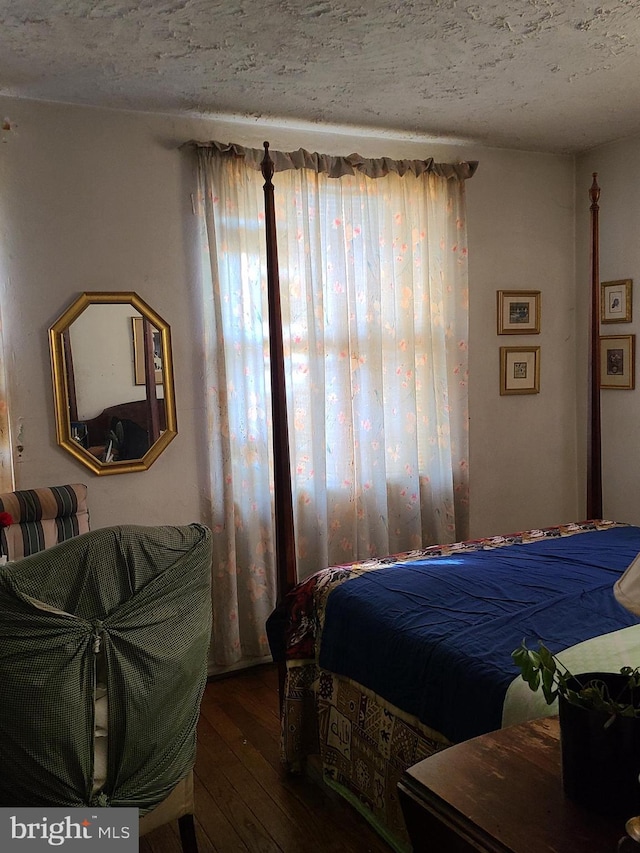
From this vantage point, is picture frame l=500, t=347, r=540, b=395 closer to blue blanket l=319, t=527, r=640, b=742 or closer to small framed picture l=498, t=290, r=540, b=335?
small framed picture l=498, t=290, r=540, b=335

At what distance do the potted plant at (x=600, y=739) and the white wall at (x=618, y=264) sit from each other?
9.92 ft

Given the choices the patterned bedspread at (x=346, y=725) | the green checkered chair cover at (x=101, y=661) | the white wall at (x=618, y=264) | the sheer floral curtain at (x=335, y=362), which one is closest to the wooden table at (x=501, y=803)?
the patterned bedspread at (x=346, y=725)

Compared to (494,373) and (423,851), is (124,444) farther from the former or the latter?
(423,851)

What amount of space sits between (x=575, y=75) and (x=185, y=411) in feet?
6.84

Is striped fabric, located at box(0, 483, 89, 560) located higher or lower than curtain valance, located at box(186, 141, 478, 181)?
lower

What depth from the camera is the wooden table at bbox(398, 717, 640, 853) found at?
3.58 ft

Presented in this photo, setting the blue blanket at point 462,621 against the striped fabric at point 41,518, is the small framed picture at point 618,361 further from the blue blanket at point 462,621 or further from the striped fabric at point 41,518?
the striped fabric at point 41,518

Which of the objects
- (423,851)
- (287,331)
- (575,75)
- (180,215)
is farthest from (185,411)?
(423,851)

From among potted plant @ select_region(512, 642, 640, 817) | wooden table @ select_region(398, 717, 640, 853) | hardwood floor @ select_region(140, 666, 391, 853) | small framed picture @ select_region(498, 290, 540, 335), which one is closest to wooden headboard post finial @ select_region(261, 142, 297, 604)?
hardwood floor @ select_region(140, 666, 391, 853)

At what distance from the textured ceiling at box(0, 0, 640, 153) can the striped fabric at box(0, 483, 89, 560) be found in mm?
1497

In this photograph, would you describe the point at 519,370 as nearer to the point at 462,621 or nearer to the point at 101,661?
the point at 462,621

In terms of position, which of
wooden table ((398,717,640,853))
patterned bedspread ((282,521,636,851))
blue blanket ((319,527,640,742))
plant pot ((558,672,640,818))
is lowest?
patterned bedspread ((282,521,636,851))

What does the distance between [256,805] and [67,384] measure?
1.73 metres

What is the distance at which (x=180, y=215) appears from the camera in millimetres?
3277
